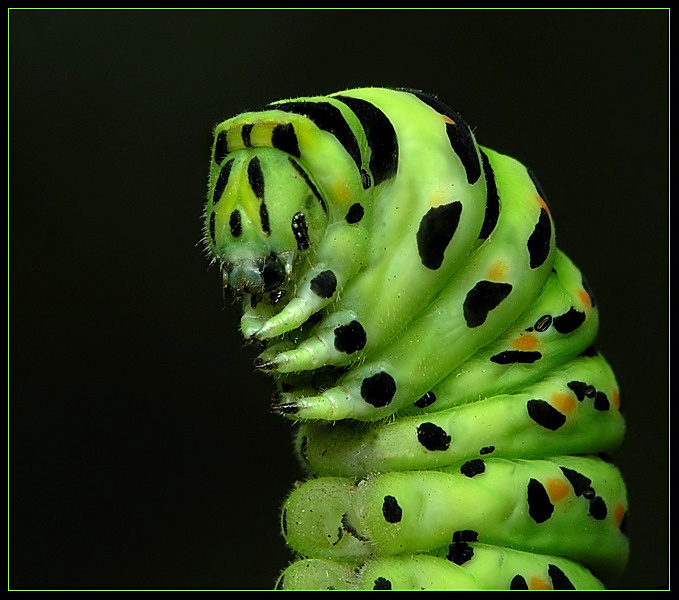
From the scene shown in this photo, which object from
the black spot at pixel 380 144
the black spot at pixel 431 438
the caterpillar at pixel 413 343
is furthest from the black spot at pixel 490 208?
the black spot at pixel 431 438

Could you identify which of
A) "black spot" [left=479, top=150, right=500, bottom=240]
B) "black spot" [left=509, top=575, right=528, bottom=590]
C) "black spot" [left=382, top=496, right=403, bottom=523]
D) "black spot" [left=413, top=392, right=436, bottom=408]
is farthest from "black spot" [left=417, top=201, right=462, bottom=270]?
"black spot" [left=509, top=575, right=528, bottom=590]

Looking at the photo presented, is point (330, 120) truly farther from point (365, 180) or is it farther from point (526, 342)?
point (526, 342)

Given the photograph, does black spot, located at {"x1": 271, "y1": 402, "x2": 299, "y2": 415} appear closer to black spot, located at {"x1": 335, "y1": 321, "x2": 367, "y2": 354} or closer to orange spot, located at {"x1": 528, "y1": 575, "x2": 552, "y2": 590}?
black spot, located at {"x1": 335, "y1": 321, "x2": 367, "y2": 354}

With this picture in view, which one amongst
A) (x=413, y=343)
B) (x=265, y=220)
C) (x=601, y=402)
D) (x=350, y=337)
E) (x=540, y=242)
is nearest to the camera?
(x=265, y=220)

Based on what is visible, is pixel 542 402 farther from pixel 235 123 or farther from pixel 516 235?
pixel 235 123

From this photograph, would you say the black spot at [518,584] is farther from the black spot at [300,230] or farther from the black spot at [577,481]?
the black spot at [300,230]

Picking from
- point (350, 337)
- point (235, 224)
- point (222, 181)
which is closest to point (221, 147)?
point (222, 181)

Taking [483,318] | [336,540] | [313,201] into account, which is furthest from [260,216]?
[336,540]
